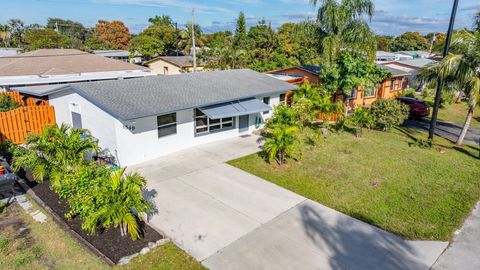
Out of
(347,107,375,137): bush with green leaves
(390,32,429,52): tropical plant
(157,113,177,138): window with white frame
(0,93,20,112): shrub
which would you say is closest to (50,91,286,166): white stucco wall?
(157,113,177,138): window with white frame

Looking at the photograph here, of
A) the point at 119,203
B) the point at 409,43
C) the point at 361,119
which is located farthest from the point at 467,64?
the point at 409,43

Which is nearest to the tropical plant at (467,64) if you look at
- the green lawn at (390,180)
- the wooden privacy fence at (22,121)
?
the green lawn at (390,180)

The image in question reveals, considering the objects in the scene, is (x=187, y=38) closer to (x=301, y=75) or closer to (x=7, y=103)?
(x=301, y=75)

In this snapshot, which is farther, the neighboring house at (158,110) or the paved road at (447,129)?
the paved road at (447,129)

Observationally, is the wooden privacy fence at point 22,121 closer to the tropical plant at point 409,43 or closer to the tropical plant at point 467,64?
the tropical plant at point 467,64

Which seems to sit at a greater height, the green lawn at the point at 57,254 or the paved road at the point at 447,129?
the paved road at the point at 447,129

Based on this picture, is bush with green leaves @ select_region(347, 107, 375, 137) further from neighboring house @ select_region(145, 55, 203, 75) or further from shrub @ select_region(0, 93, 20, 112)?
neighboring house @ select_region(145, 55, 203, 75)
